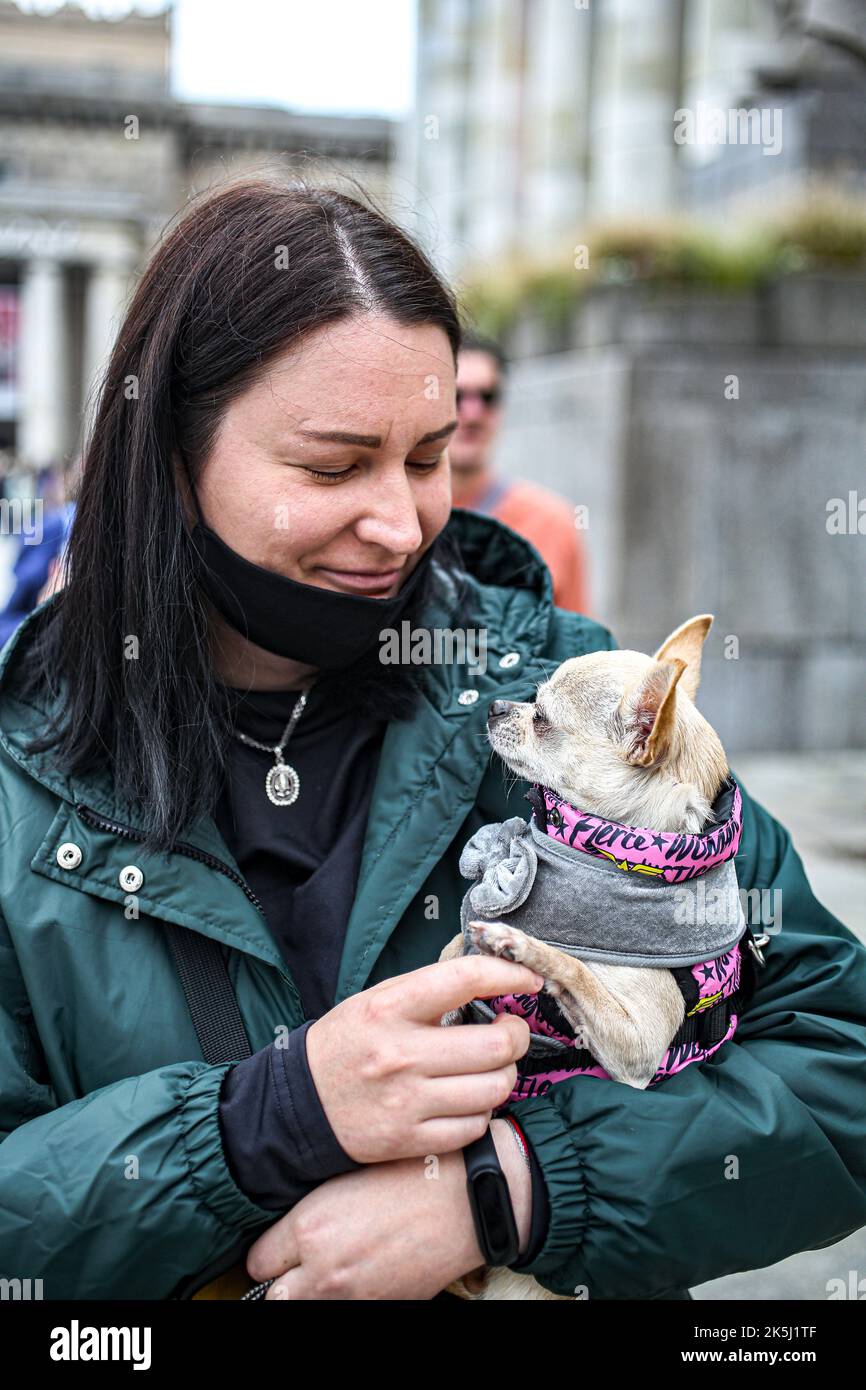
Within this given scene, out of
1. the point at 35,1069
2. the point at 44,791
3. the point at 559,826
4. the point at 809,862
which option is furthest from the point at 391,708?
the point at 809,862

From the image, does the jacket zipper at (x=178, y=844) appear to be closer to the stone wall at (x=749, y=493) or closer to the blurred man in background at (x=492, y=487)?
the blurred man in background at (x=492, y=487)

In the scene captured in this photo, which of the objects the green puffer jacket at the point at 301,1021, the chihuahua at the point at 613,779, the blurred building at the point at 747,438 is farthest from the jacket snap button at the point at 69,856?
the blurred building at the point at 747,438

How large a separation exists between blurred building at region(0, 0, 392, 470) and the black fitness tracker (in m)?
78.9

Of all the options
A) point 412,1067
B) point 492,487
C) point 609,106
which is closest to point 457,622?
point 412,1067

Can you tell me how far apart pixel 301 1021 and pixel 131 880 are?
1.17 ft

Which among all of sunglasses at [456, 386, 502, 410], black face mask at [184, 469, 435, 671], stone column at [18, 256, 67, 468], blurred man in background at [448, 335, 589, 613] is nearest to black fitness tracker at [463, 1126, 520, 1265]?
black face mask at [184, 469, 435, 671]

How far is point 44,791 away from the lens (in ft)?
7.10

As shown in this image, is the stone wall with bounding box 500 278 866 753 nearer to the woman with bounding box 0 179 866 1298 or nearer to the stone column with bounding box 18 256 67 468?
the woman with bounding box 0 179 866 1298

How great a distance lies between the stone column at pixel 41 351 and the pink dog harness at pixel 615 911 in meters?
76.7

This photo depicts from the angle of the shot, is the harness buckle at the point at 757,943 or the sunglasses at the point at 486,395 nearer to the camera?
the harness buckle at the point at 757,943

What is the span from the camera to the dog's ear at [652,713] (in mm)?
2188

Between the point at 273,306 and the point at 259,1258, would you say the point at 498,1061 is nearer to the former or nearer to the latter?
the point at 259,1258

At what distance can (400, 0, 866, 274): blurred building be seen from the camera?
36.6ft

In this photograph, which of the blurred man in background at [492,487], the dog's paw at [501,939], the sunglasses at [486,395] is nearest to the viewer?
the dog's paw at [501,939]
